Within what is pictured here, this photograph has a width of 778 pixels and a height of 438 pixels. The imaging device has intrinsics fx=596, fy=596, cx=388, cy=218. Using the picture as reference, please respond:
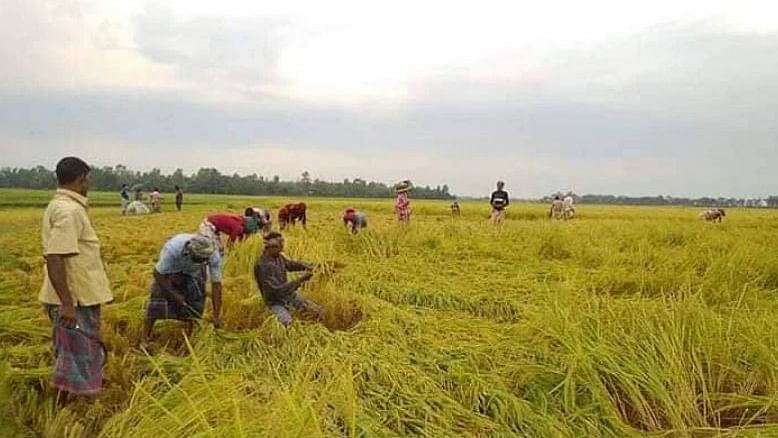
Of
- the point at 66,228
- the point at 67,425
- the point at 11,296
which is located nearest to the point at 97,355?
the point at 67,425

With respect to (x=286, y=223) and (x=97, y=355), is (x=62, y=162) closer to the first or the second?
(x=97, y=355)

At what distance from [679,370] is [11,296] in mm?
6119

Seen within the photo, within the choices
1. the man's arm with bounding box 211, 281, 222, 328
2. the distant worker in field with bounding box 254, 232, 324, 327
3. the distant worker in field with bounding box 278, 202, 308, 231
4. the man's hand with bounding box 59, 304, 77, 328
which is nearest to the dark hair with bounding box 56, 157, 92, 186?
the man's hand with bounding box 59, 304, 77, 328

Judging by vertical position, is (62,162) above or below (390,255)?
above

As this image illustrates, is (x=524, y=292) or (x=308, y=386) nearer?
(x=308, y=386)

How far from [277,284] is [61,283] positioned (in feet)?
7.03

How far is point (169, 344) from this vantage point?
4.63m

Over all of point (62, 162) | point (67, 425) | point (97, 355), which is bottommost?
point (67, 425)

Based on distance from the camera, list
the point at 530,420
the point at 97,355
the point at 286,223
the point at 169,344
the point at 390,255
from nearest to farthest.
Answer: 1. the point at 530,420
2. the point at 97,355
3. the point at 169,344
4. the point at 390,255
5. the point at 286,223

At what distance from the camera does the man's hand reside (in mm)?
3318

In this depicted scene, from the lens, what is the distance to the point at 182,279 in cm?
487

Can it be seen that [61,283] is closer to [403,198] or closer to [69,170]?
[69,170]

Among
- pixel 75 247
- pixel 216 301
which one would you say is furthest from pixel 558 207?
pixel 75 247

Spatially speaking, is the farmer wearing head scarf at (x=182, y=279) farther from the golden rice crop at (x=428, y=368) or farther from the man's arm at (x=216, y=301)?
the golden rice crop at (x=428, y=368)
